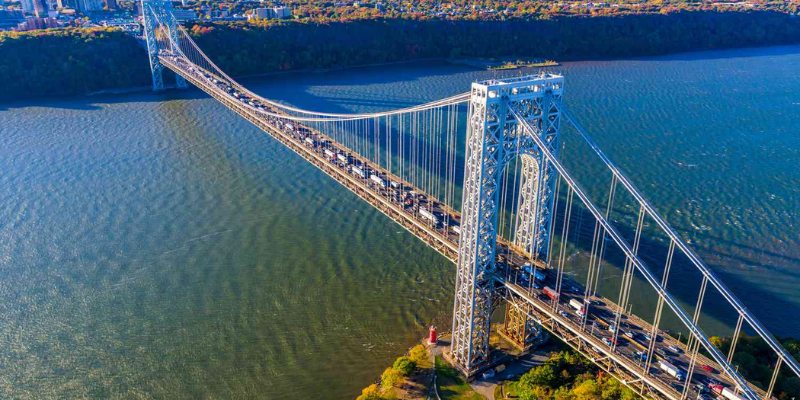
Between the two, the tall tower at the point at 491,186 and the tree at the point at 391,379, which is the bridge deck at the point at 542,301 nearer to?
the tall tower at the point at 491,186

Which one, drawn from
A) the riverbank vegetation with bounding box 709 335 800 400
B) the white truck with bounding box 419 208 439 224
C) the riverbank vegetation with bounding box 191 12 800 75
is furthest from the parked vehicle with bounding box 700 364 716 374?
the riverbank vegetation with bounding box 191 12 800 75

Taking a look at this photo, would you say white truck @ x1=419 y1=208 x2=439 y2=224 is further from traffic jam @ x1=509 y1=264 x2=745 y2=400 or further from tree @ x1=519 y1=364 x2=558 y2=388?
tree @ x1=519 y1=364 x2=558 y2=388

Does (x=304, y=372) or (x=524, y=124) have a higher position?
(x=524, y=124)

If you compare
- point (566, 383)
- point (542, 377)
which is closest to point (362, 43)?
point (542, 377)

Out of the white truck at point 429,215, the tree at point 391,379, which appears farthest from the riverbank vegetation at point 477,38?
the tree at point 391,379

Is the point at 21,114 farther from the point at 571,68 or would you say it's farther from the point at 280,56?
the point at 571,68

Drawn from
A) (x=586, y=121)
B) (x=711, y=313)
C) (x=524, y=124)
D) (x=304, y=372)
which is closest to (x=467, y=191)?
(x=524, y=124)
